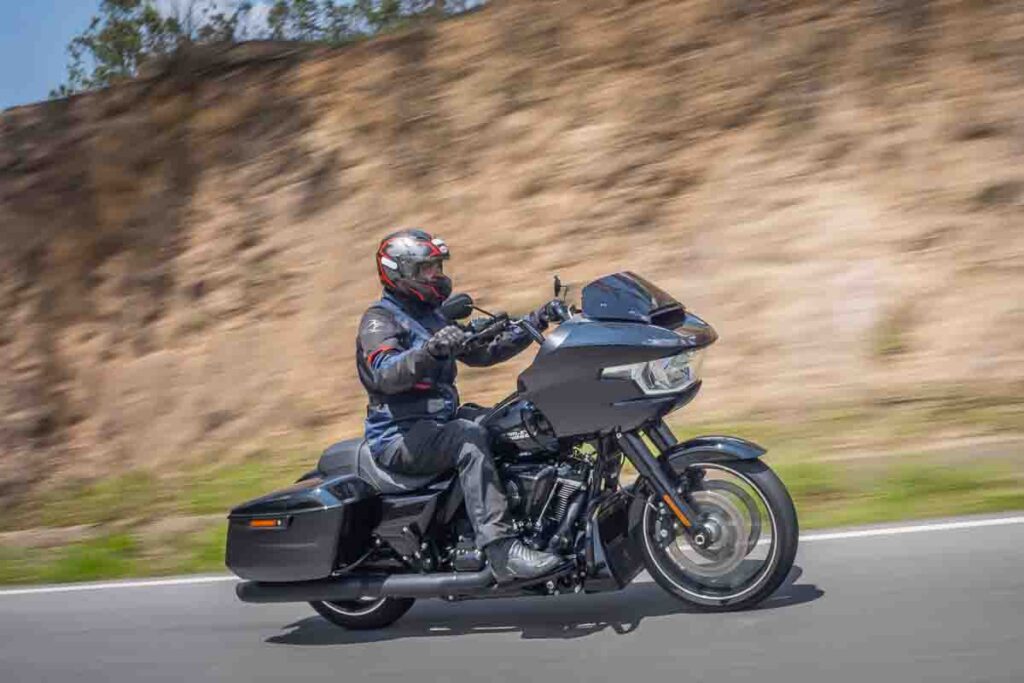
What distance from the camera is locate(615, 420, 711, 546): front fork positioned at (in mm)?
5895

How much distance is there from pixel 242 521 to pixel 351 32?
1256cm

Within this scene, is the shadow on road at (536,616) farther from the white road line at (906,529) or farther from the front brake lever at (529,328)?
the front brake lever at (529,328)

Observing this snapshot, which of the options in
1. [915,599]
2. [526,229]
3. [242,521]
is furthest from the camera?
[526,229]

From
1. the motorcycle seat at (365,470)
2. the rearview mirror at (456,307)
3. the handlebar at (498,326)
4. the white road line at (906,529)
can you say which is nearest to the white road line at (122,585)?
the motorcycle seat at (365,470)

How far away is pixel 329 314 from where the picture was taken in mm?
15125

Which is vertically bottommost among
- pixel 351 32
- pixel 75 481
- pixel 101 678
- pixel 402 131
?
pixel 75 481

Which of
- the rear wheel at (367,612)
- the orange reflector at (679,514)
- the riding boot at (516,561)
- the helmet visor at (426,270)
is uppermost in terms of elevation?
the helmet visor at (426,270)

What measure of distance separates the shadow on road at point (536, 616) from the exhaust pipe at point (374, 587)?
0.70 ft

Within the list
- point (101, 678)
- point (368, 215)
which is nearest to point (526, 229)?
point (368, 215)

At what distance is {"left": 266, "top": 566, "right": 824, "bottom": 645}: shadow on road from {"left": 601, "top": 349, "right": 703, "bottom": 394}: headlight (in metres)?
1.00

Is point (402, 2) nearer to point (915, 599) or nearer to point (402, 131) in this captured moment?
point (402, 131)

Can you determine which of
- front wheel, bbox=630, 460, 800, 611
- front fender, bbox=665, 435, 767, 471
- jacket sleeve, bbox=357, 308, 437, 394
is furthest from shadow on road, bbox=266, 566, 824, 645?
jacket sleeve, bbox=357, 308, 437, 394

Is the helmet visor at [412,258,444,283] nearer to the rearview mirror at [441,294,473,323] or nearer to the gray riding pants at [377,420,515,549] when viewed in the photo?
the rearview mirror at [441,294,473,323]

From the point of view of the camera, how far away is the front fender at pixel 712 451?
5836 millimetres
